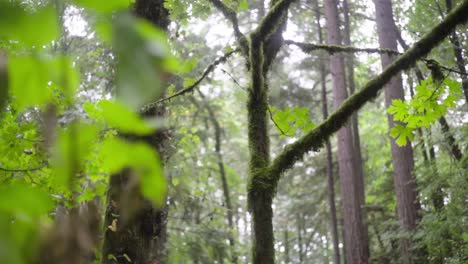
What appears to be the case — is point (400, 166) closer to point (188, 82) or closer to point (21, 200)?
point (188, 82)

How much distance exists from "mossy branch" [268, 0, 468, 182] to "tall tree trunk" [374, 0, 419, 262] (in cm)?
722

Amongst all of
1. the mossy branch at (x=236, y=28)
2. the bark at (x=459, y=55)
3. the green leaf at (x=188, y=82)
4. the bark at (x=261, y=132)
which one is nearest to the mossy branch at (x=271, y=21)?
the bark at (x=261, y=132)

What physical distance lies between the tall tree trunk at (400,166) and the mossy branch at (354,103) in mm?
7216

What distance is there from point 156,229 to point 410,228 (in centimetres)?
736

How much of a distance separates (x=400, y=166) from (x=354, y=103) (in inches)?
315

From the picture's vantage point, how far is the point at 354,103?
3.49 m

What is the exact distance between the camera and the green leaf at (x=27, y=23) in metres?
0.53

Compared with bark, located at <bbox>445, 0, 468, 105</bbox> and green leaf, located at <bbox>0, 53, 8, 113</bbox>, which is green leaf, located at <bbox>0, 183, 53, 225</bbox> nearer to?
green leaf, located at <bbox>0, 53, 8, 113</bbox>

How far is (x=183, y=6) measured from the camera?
4.14 meters

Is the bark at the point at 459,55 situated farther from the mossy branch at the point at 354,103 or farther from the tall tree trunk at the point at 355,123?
the tall tree trunk at the point at 355,123

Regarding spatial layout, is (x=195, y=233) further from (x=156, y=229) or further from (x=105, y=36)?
(x=105, y=36)

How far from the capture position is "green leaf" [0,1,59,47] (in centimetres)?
53

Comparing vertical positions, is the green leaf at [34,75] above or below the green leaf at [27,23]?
below

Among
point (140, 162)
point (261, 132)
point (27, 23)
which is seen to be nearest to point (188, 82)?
point (261, 132)
